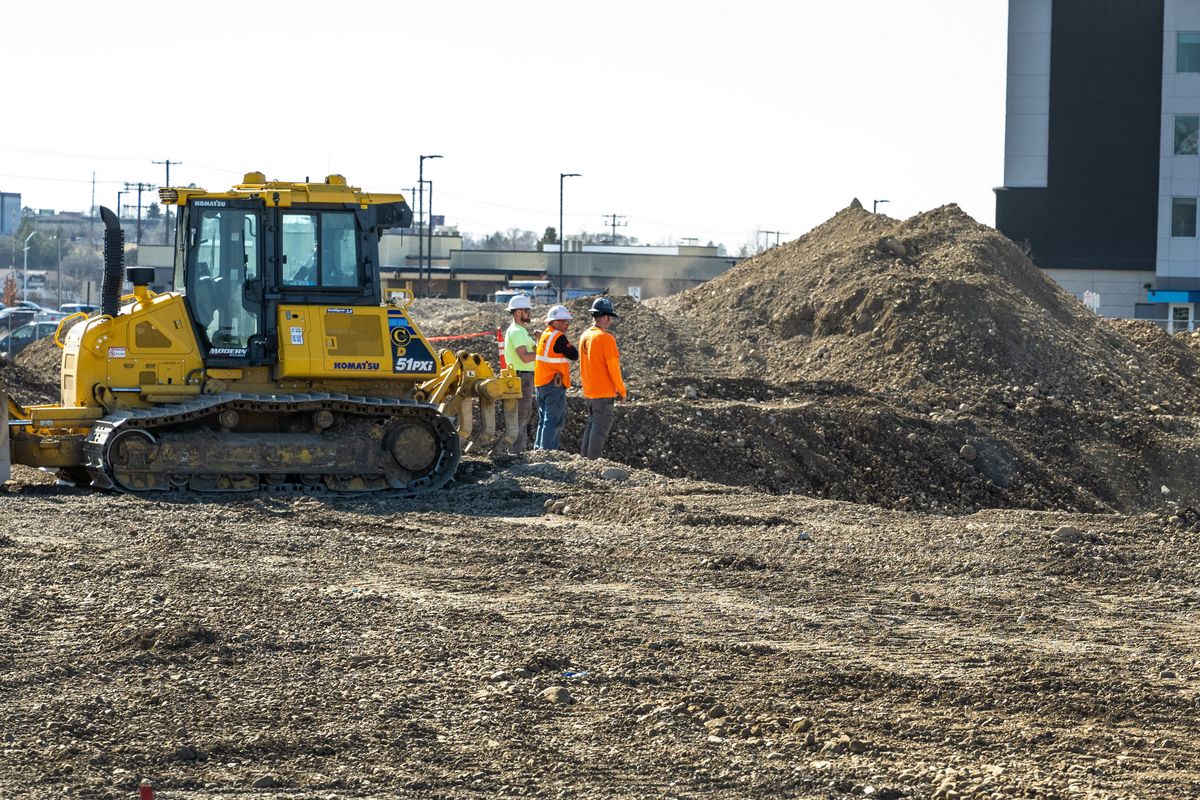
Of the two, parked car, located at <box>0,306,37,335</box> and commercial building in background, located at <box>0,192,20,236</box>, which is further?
commercial building in background, located at <box>0,192,20,236</box>

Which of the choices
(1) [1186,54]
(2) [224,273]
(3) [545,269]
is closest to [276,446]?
(2) [224,273]

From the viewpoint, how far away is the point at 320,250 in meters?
13.5

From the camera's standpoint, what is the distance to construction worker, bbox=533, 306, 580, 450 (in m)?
15.5

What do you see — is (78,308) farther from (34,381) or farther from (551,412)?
(551,412)

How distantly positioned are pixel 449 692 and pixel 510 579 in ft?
9.67

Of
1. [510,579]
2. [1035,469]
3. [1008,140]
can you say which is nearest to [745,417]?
[1035,469]

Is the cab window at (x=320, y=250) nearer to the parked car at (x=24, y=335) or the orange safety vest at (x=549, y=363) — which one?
the orange safety vest at (x=549, y=363)

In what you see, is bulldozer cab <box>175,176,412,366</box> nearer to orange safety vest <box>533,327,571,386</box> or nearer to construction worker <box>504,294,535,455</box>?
orange safety vest <box>533,327,571,386</box>

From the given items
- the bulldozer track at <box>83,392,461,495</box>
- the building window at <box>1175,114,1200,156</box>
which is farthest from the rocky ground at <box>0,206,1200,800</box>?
the building window at <box>1175,114,1200,156</box>

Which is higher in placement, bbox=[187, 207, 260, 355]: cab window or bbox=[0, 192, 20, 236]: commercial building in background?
bbox=[0, 192, 20, 236]: commercial building in background

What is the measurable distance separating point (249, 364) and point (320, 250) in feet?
3.88

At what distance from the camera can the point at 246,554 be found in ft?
33.9

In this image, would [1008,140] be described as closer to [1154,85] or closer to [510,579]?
[1154,85]

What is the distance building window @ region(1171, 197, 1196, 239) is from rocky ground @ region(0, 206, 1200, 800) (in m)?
35.1
